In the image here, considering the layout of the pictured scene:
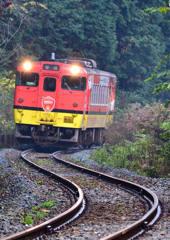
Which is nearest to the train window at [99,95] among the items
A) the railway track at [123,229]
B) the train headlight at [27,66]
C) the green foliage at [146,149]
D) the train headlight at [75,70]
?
the train headlight at [75,70]

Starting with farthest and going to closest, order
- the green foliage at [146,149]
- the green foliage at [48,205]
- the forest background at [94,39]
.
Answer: the forest background at [94,39] < the green foliage at [146,149] < the green foliage at [48,205]

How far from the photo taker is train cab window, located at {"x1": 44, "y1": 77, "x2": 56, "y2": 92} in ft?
57.8

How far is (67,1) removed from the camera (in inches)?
1070

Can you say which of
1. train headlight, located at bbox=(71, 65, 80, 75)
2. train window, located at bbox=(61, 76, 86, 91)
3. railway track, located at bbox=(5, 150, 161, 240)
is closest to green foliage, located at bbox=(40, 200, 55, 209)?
railway track, located at bbox=(5, 150, 161, 240)

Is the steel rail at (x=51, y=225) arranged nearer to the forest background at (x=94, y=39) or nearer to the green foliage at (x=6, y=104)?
the forest background at (x=94, y=39)

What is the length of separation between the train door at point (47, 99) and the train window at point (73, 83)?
355 mm

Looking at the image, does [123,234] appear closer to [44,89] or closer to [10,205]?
[10,205]

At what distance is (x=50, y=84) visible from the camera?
58.0ft

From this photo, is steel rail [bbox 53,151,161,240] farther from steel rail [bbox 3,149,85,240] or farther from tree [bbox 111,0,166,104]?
tree [bbox 111,0,166,104]

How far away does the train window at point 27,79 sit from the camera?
17609mm

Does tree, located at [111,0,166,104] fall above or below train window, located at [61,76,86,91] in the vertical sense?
above

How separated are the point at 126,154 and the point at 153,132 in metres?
1.40

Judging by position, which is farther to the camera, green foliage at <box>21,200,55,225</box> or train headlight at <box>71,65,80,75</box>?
train headlight at <box>71,65,80,75</box>

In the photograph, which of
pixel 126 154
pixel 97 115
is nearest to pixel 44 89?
pixel 97 115
